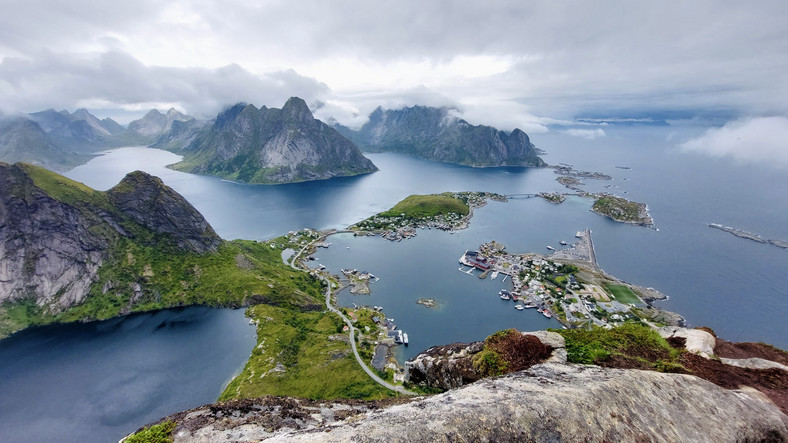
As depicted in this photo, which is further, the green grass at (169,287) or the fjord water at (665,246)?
the fjord water at (665,246)

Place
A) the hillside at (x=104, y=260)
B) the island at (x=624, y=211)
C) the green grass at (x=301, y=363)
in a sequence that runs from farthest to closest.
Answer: the island at (x=624, y=211)
the hillside at (x=104, y=260)
the green grass at (x=301, y=363)

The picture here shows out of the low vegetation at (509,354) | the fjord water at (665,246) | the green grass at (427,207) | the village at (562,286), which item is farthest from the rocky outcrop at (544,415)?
the green grass at (427,207)

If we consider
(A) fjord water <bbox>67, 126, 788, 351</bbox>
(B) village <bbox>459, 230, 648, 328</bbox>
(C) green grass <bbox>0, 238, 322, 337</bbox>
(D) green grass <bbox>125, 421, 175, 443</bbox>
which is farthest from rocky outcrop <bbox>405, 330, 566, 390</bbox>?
(C) green grass <bbox>0, 238, 322, 337</bbox>

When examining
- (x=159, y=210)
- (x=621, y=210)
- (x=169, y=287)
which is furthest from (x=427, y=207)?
(x=169, y=287)

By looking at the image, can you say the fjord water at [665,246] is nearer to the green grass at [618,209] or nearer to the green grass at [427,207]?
the green grass at [618,209]

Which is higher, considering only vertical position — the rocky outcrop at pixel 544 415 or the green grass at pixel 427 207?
the rocky outcrop at pixel 544 415

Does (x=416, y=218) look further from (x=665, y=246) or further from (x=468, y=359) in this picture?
(x=468, y=359)
